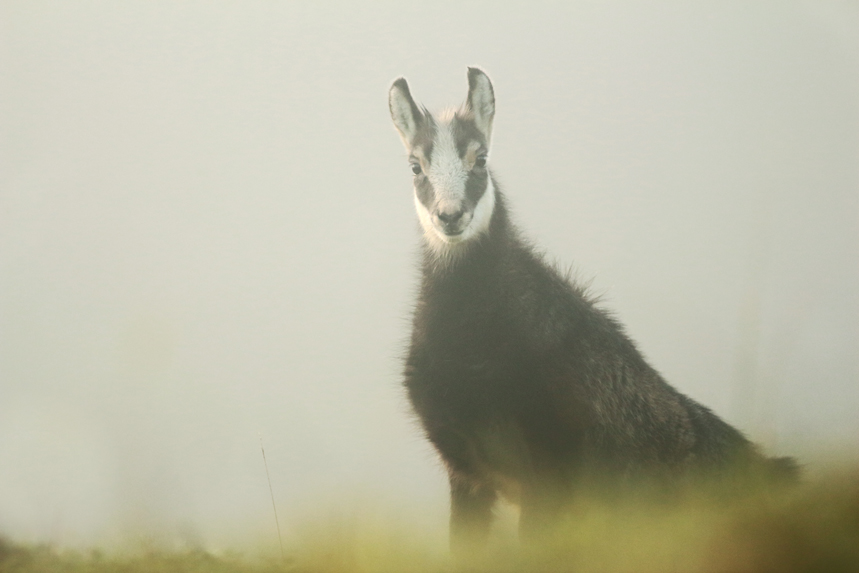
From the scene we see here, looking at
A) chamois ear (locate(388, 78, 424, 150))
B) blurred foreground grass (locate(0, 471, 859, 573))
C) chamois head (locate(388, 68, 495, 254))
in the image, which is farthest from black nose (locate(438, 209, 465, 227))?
blurred foreground grass (locate(0, 471, 859, 573))

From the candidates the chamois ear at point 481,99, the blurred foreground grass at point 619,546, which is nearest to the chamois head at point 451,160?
the chamois ear at point 481,99

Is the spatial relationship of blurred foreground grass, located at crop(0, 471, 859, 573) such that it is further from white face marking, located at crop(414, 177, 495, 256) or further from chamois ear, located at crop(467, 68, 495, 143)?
chamois ear, located at crop(467, 68, 495, 143)

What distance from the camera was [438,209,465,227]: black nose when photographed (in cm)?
277

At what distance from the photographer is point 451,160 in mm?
2924

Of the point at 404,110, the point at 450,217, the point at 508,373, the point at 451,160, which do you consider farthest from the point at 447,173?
the point at 508,373

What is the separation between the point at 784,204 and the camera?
3555 mm

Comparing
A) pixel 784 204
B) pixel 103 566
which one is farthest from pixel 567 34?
pixel 103 566

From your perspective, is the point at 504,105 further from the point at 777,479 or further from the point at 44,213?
the point at 44,213

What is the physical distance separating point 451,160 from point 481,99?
0.36 m

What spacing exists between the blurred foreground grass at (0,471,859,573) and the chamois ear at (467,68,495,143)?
1.78 metres

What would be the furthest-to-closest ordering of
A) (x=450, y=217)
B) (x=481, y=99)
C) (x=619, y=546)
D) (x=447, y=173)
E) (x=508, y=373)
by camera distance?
(x=481, y=99), (x=447, y=173), (x=450, y=217), (x=508, y=373), (x=619, y=546)

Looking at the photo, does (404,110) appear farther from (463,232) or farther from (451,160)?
(463,232)

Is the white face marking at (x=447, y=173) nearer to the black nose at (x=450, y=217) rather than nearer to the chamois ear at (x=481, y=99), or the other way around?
the black nose at (x=450, y=217)

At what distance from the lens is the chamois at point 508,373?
2.65 m
